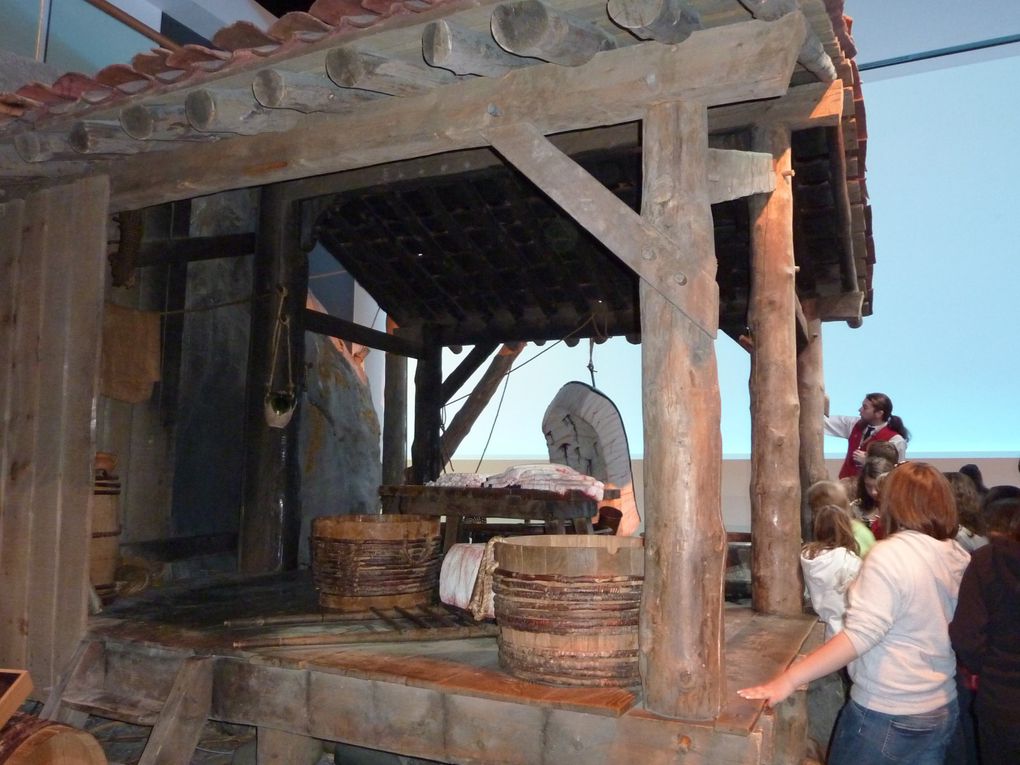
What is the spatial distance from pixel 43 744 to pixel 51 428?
Result: 6.20 feet

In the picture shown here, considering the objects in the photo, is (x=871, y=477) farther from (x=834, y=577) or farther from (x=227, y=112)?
(x=227, y=112)

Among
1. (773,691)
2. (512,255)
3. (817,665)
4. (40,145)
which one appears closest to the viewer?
(817,665)

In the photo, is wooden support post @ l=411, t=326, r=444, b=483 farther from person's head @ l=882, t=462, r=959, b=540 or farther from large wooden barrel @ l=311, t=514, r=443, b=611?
person's head @ l=882, t=462, r=959, b=540

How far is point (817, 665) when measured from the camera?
3023 mm

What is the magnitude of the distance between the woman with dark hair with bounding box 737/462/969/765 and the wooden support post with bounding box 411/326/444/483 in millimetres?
7252

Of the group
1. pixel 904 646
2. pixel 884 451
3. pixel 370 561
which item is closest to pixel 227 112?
pixel 370 561

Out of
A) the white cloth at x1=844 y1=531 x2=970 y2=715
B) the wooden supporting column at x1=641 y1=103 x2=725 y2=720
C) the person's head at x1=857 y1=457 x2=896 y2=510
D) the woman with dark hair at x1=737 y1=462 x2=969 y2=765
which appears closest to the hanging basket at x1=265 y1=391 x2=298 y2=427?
the wooden supporting column at x1=641 y1=103 x2=725 y2=720

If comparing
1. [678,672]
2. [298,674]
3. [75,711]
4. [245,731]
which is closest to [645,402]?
[678,672]

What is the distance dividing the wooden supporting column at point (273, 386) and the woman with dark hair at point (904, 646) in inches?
191

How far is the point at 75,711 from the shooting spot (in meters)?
4.57

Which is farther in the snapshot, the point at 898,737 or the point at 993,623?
the point at 898,737

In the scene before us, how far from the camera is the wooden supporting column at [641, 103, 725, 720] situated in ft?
10.4

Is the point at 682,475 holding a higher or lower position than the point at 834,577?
higher

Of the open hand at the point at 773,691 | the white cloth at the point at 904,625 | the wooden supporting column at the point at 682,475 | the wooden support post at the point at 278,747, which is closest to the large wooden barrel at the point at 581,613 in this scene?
the wooden supporting column at the point at 682,475
